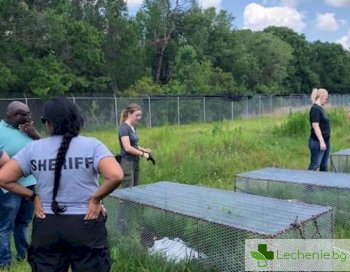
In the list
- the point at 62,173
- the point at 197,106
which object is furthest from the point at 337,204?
the point at 197,106

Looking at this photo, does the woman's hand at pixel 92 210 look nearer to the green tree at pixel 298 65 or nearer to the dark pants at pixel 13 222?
the dark pants at pixel 13 222

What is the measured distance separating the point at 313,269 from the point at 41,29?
2218cm

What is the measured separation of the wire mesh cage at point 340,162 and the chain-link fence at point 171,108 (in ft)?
37.3

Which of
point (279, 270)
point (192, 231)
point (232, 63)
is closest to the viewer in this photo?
point (279, 270)

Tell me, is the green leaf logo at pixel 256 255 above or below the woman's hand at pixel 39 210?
below

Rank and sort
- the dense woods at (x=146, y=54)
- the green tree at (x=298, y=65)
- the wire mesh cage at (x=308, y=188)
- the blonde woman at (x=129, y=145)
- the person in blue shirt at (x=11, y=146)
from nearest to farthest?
the person in blue shirt at (x=11, y=146) → the wire mesh cage at (x=308, y=188) → the blonde woman at (x=129, y=145) → the dense woods at (x=146, y=54) → the green tree at (x=298, y=65)

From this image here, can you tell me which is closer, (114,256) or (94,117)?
(114,256)

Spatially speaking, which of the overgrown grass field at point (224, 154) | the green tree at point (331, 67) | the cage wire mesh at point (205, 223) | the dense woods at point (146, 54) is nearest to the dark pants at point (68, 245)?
the cage wire mesh at point (205, 223)

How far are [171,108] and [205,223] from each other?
19147mm

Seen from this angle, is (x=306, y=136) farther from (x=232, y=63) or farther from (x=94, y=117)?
(x=232, y=63)

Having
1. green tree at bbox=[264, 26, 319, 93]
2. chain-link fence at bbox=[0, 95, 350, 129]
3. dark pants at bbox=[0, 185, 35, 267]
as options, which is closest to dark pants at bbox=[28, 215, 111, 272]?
dark pants at bbox=[0, 185, 35, 267]

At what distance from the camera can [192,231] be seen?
3721mm

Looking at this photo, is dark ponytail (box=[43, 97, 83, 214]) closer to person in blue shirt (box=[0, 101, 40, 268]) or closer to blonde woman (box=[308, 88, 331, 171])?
person in blue shirt (box=[0, 101, 40, 268])

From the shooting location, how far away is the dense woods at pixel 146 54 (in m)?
23.3
